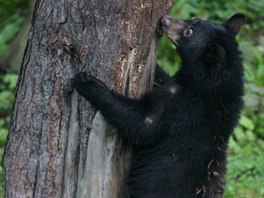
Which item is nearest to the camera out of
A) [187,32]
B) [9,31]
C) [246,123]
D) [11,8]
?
[187,32]

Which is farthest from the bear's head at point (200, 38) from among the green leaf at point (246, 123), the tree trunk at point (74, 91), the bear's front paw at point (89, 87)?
the green leaf at point (246, 123)

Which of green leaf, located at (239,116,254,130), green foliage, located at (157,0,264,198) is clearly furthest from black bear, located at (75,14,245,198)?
green leaf, located at (239,116,254,130)

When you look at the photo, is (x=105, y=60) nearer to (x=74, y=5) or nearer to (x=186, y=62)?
(x=74, y=5)

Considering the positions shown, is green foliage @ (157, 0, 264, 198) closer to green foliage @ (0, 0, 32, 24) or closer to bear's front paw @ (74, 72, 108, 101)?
bear's front paw @ (74, 72, 108, 101)

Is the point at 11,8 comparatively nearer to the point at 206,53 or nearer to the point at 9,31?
the point at 9,31

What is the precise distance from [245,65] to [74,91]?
5581mm

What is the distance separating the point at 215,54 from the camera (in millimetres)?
4641

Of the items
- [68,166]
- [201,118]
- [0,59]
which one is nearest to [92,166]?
[68,166]

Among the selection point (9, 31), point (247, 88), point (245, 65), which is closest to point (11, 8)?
point (9, 31)

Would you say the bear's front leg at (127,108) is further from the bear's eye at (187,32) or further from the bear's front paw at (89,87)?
the bear's eye at (187,32)

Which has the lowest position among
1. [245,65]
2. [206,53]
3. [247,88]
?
[247,88]

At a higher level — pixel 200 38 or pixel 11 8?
pixel 200 38

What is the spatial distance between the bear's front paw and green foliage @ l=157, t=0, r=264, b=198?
2527 mm

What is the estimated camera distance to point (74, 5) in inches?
170
